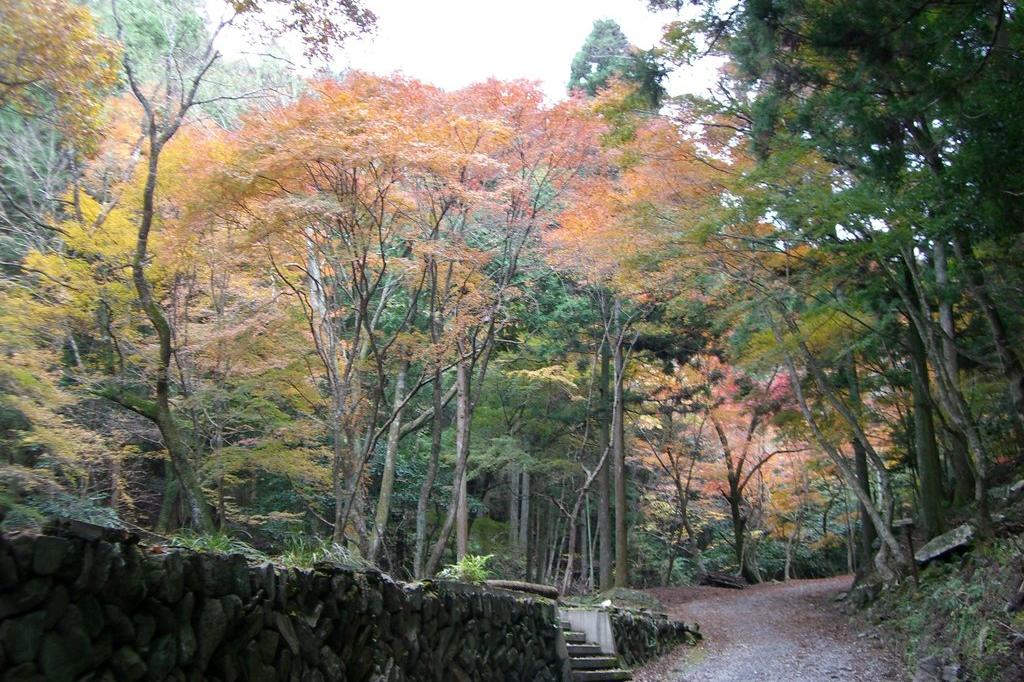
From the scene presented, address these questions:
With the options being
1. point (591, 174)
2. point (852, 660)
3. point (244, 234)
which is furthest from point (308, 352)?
point (852, 660)

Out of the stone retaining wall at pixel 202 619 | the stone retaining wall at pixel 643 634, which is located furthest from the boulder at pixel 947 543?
the stone retaining wall at pixel 202 619

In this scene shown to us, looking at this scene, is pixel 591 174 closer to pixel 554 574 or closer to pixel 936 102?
pixel 936 102

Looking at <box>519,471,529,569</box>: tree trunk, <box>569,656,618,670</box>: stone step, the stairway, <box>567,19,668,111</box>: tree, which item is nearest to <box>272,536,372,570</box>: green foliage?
the stairway

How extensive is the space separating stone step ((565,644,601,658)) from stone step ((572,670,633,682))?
0.27 meters

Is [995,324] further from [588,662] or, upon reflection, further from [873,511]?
[588,662]

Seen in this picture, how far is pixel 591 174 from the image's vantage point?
11578 mm

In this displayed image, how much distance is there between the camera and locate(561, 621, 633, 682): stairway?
7.55 meters

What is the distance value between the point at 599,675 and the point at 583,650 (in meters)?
A: 0.41

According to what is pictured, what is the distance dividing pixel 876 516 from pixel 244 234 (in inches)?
383

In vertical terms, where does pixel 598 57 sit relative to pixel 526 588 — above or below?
above

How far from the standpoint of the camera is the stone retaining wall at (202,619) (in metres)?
2.08

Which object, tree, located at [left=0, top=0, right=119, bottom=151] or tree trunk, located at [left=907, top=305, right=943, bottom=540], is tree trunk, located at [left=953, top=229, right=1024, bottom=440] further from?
tree, located at [left=0, top=0, right=119, bottom=151]

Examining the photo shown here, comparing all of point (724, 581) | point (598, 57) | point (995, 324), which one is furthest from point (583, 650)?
point (598, 57)

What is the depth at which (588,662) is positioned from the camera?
307 inches
